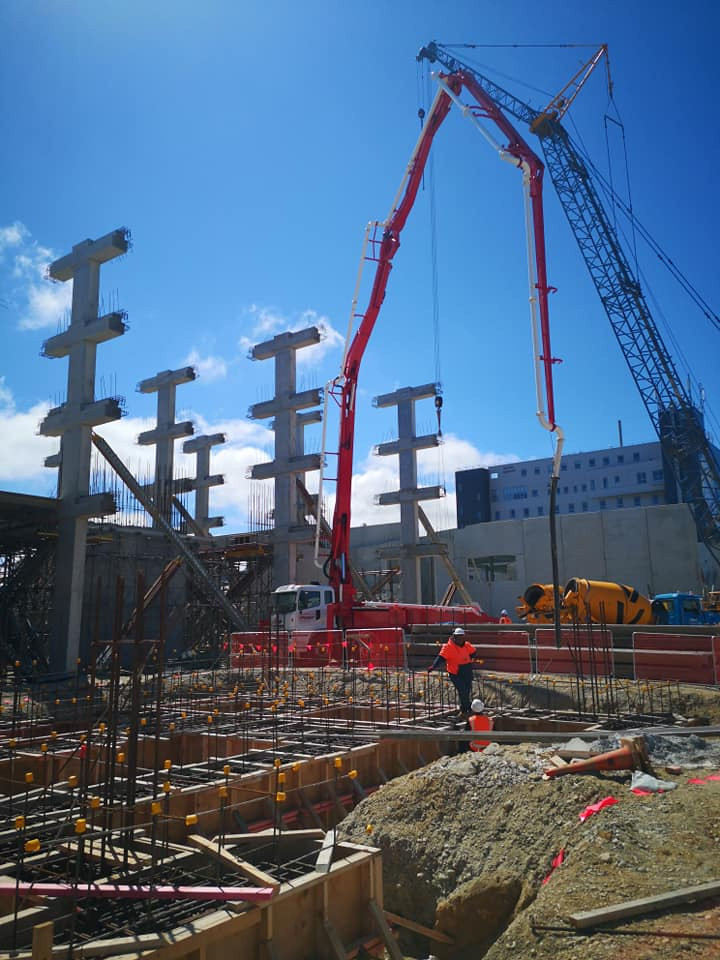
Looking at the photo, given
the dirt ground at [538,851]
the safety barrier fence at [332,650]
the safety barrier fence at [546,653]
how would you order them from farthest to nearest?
the safety barrier fence at [332,650] < the safety barrier fence at [546,653] < the dirt ground at [538,851]

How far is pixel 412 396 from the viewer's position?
40.3 m

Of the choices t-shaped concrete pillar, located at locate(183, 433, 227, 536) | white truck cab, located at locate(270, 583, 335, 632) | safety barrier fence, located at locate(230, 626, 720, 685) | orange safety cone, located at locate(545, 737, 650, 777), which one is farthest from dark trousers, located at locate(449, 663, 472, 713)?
t-shaped concrete pillar, located at locate(183, 433, 227, 536)

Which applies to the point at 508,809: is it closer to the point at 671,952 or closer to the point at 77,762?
the point at 671,952

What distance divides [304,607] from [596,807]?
18.1 m

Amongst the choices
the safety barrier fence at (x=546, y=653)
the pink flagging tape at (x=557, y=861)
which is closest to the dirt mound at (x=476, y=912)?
the pink flagging tape at (x=557, y=861)

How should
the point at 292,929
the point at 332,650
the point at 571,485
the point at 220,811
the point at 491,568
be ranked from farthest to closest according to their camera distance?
the point at 571,485, the point at 491,568, the point at 332,650, the point at 220,811, the point at 292,929

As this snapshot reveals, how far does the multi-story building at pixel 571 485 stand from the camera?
85.2m

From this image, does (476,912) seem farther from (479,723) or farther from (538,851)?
(479,723)

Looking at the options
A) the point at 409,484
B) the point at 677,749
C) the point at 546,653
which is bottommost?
the point at 677,749

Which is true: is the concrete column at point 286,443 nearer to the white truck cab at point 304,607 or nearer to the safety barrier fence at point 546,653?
the white truck cab at point 304,607

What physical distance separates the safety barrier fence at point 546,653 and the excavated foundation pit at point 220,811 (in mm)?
1714

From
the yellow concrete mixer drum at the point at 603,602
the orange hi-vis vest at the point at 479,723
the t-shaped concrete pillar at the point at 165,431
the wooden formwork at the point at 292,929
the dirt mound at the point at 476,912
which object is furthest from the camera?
the t-shaped concrete pillar at the point at 165,431

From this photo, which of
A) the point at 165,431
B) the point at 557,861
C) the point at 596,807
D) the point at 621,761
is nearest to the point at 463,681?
the point at 621,761

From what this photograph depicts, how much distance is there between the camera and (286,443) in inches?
1400
